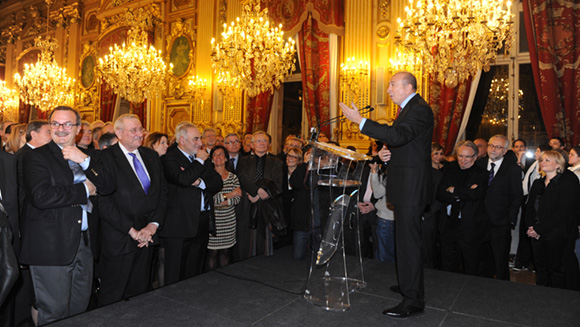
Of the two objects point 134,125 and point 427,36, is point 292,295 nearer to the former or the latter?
point 134,125

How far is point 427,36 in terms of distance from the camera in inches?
204

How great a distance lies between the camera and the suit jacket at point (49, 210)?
2.44m

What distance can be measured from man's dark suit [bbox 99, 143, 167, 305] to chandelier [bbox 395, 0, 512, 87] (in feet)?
12.6

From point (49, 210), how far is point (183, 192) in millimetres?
1130

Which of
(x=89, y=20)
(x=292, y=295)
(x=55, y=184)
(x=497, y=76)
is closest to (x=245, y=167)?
(x=292, y=295)

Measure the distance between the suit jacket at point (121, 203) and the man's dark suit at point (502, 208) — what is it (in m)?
3.08

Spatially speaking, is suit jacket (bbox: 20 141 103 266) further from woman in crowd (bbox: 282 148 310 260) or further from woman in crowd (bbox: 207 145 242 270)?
woman in crowd (bbox: 282 148 310 260)

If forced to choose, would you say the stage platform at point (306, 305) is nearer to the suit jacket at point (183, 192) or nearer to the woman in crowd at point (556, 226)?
the suit jacket at point (183, 192)

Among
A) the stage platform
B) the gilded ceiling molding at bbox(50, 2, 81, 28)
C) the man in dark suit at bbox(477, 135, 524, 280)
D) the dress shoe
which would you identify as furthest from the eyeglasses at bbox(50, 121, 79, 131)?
the gilded ceiling molding at bbox(50, 2, 81, 28)

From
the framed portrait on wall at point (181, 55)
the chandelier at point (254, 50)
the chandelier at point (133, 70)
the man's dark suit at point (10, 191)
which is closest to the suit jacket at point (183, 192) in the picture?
the man's dark suit at point (10, 191)

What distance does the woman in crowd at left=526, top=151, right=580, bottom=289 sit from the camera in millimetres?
3717

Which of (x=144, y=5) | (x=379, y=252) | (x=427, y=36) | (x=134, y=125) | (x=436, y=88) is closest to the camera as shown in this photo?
(x=134, y=125)

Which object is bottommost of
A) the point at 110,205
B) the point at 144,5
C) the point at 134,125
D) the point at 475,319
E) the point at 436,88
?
the point at 475,319

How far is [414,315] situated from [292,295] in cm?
80
